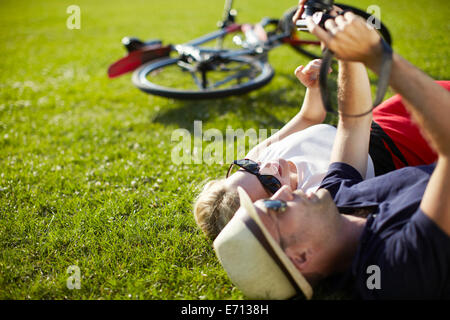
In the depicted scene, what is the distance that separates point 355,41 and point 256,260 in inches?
44.5

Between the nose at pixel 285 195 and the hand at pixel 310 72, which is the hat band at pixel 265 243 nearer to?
the nose at pixel 285 195

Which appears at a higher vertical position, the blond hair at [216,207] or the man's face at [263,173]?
the man's face at [263,173]

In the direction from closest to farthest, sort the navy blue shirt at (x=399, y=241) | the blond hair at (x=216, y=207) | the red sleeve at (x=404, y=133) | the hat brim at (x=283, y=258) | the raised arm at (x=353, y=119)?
the navy blue shirt at (x=399, y=241) → the hat brim at (x=283, y=258) → the raised arm at (x=353, y=119) → the blond hair at (x=216, y=207) → the red sleeve at (x=404, y=133)

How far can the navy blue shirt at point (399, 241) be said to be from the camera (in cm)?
155

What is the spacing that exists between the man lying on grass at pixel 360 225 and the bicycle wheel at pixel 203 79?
283 cm

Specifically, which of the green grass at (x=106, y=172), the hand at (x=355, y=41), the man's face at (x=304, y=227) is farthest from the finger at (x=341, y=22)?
the green grass at (x=106, y=172)

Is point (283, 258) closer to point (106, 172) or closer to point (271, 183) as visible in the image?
point (271, 183)

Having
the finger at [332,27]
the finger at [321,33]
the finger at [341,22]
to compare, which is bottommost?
the finger at [321,33]

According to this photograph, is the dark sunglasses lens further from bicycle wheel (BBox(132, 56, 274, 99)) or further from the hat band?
bicycle wheel (BBox(132, 56, 274, 99))

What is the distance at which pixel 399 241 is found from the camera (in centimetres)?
165

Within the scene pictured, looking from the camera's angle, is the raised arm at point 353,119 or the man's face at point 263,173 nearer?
the raised arm at point 353,119

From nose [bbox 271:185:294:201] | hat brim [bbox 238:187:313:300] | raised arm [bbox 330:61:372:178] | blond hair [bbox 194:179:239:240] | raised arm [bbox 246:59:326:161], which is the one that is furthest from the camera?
raised arm [bbox 246:59:326:161]

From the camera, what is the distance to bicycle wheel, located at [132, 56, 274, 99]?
15.7ft

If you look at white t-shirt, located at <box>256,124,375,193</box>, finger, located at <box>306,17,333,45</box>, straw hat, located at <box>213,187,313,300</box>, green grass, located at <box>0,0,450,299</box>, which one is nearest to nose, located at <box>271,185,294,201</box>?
straw hat, located at <box>213,187,313,300</box>
